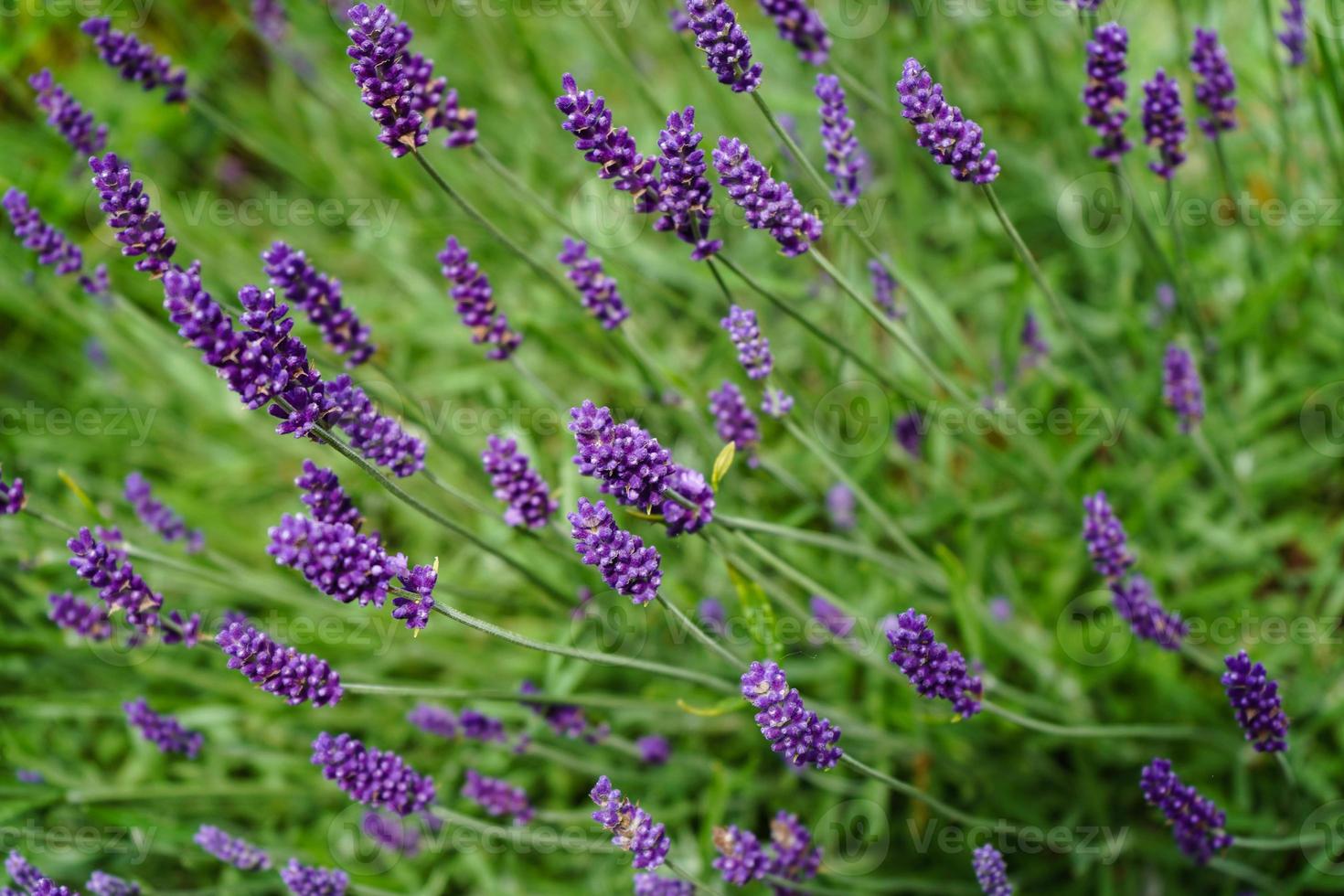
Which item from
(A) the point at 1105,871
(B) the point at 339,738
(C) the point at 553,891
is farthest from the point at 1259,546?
(B) the point at 339,738

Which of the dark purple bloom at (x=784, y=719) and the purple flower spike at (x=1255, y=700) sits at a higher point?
the purple flower spike at (x=1255, y=700)

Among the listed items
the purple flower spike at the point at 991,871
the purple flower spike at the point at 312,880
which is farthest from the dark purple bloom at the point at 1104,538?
the purple flower spike at the point at 312,880

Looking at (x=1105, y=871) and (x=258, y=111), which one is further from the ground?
(x=258, y=111)

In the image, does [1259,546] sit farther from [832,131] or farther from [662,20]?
[662,20]

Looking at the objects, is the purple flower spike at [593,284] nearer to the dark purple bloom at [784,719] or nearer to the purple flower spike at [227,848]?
the dark purple bloom at [784,719]

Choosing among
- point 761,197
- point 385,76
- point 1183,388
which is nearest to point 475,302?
point 385,76
